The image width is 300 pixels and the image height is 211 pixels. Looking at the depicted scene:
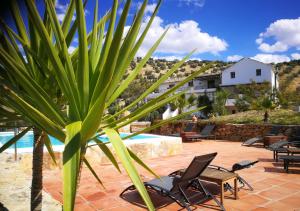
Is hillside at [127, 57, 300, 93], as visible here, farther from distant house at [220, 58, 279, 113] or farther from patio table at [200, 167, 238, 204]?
patio table at [200, 167, 238, 204]

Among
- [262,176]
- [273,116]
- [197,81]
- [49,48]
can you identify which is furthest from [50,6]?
[197,81]

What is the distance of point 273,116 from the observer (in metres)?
Answer: 22.0

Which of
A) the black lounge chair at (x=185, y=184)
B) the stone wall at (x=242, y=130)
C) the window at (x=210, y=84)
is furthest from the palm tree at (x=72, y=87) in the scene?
the window at (x=210, y=84)

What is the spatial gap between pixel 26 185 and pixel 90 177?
2.26 m

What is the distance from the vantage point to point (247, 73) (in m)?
46.5

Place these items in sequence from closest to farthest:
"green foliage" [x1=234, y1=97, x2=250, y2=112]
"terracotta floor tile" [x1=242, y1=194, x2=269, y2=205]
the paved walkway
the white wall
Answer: the paved walkway < "terracotta floor tile" [x1=242, y1=194, x2=269, y2=205] < "green foliage" [x1=234, y1=97, x2=250, y2=112] < the white wall

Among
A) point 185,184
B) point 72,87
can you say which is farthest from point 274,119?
point 72,87

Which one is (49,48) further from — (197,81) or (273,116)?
(197,81)

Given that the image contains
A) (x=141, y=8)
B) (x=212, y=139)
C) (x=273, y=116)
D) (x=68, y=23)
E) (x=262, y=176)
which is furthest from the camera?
(x=273, y=116)

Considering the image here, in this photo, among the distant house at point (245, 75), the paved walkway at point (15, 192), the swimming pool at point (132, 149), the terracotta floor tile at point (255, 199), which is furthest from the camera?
the distant house at point (245, 75)

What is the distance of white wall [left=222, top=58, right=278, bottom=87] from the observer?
44.3 m

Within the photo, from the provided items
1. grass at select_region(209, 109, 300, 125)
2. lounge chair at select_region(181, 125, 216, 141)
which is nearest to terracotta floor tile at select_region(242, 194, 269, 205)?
lounge chair at select_region(181, 125, 216, 141)

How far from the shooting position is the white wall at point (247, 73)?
44.3 m

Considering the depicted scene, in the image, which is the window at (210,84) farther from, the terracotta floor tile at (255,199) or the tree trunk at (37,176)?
the tree trunk at (37,176)
